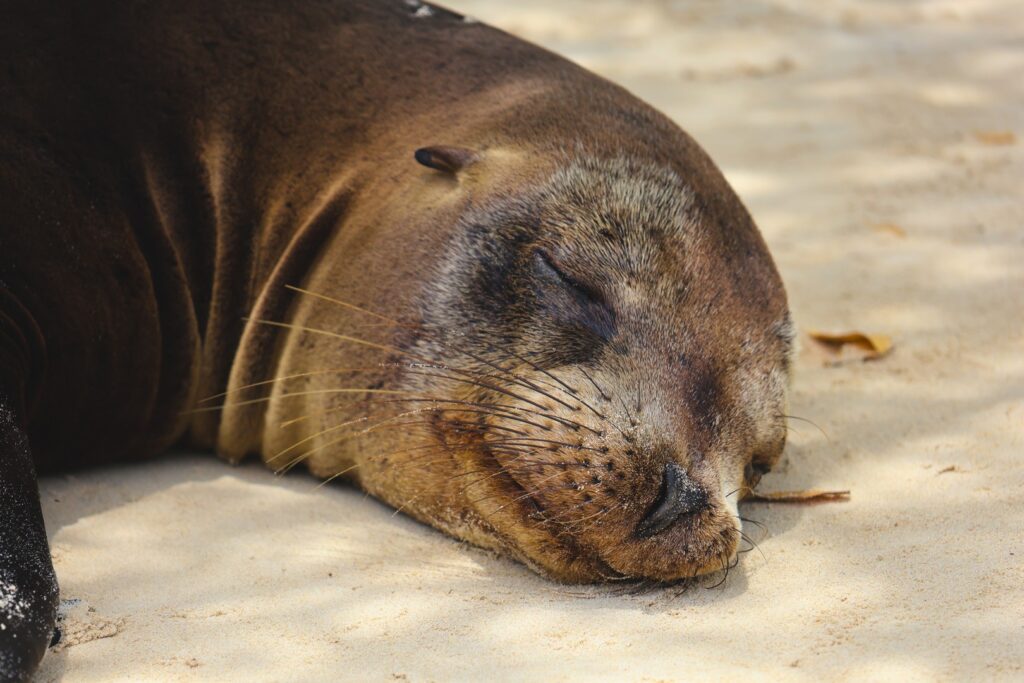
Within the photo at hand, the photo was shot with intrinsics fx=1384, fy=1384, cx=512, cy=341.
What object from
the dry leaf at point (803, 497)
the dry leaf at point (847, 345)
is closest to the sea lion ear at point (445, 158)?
the dry leaf at point (803, 497)

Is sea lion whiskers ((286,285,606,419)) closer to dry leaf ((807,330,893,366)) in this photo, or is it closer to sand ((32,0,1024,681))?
sand ((32,0,1024,681))

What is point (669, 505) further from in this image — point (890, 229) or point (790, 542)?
point (890, 229)

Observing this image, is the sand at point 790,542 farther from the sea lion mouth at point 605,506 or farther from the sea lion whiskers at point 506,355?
the sea lion whiskers at point 506,355

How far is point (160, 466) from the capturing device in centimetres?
411

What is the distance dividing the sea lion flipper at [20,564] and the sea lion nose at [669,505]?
4.36 feet

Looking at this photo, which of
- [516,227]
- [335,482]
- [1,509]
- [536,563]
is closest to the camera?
[1,509]

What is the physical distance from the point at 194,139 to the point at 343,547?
131 cm

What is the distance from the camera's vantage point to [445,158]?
150 inches

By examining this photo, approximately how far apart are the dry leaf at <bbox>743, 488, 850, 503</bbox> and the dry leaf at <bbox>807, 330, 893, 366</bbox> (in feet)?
3.32

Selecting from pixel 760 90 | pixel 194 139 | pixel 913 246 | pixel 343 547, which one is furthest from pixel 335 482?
pixel 760 90

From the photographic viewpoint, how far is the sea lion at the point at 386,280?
3361mm

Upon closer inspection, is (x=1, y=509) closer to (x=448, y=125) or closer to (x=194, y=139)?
(x=194, y=139)

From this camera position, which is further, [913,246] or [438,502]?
[913,246]

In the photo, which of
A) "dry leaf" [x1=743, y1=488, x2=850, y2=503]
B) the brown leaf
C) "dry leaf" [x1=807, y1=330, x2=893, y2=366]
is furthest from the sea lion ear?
the brown leaf
